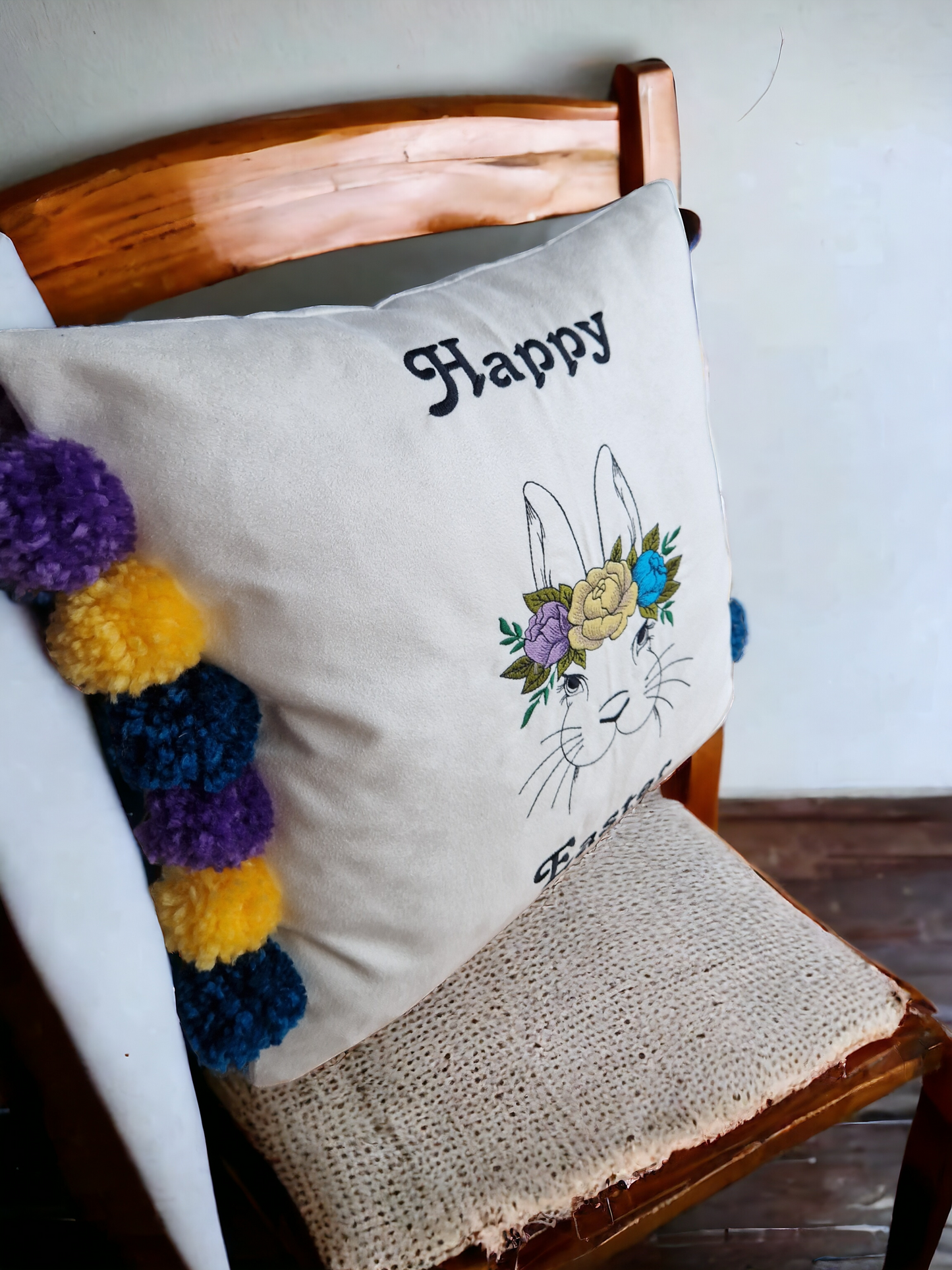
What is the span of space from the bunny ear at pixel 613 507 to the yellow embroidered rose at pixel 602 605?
→ 1 cm

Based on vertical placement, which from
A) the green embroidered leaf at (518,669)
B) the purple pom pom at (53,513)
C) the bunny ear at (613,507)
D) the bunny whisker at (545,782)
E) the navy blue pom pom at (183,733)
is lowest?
the bunny whisker at (545,782)

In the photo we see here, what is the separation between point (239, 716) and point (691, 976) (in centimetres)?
34

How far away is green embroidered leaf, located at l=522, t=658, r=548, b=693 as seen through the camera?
506mm

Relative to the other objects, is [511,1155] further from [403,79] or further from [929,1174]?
[403,79]

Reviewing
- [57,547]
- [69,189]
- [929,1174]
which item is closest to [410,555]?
[57,547]

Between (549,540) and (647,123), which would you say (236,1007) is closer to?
(549,540)

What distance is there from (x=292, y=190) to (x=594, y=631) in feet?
1.14

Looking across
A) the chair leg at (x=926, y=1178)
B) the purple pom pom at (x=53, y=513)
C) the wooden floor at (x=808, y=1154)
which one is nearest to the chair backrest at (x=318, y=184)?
the purple pom pom at (x=53, y=513)

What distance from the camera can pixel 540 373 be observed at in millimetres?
508

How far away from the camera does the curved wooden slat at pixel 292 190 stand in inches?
21.4

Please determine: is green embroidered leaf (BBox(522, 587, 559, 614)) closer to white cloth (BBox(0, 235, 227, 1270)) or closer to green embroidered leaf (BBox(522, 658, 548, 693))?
green embroidered leaf (BBox(522, 658, 548, 693))

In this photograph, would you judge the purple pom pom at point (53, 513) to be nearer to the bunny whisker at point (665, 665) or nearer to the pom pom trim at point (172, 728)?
the pom pom trim at point (172, 728)

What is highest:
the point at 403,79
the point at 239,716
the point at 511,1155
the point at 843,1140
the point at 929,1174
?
the point at 403,79

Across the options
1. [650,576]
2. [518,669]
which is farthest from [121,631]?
[650,576]
